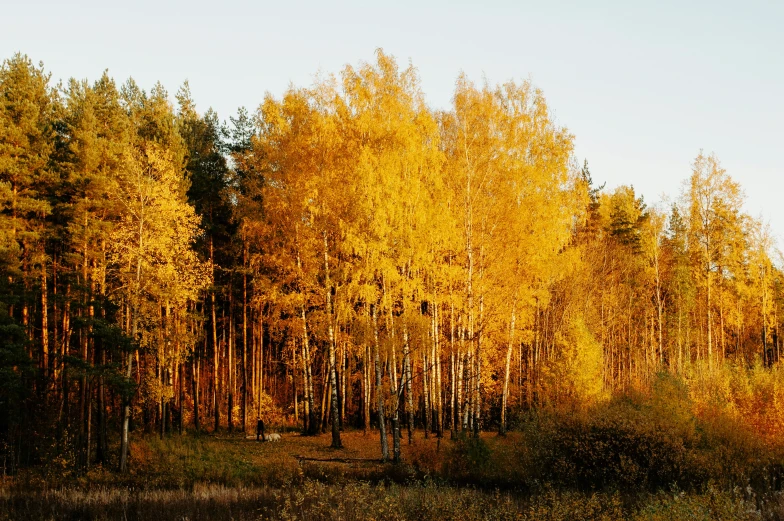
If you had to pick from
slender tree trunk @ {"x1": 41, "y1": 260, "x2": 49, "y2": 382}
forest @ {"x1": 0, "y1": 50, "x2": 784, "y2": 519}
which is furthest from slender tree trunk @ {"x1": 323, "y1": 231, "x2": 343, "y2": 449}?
slender tree trunk @ {"x1": 41, "y1": 260, "x2": 49, "y2": 382}

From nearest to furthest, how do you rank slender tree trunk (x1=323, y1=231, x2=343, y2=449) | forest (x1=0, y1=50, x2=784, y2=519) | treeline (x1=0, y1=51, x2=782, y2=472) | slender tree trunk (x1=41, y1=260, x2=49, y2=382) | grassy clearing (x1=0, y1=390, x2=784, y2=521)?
grassy clearing (x1=0, y1=390, x2=784, y2=521), forest (x1=0, y1=50, x2=784, y2=519), treeline (x1=0, y1=51, x2=782, y2=472), slender tree trunk (x1=323, y1=231, x2=343, y2=449), slender tree trunk (x1=41, y1=260, x2=49, y2=382)

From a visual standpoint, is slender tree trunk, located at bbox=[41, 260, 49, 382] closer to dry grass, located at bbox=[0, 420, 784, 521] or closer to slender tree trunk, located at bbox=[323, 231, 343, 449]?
dry grass, located at bbox=[0, 420, 784, 521]

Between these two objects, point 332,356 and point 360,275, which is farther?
point 332,356

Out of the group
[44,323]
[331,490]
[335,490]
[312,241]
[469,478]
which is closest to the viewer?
[331,490]

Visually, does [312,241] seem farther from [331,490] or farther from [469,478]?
[331,490]

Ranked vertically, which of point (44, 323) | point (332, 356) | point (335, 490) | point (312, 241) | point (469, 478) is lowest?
point (469, 478)

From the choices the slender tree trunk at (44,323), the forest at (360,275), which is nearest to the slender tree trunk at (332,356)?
the forest at (360,275)

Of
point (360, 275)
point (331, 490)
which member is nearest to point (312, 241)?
point (360, 275)

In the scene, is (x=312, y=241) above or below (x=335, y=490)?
above

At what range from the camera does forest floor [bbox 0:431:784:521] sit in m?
12.4

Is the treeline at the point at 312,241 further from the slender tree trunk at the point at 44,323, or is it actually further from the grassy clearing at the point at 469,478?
the grassy clearing at the point at 469,478

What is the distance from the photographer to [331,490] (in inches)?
519

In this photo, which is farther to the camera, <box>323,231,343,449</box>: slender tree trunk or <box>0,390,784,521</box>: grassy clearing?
<box>323,231,343,449</box>: slender tree trunk

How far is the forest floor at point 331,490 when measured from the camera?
490 inches
